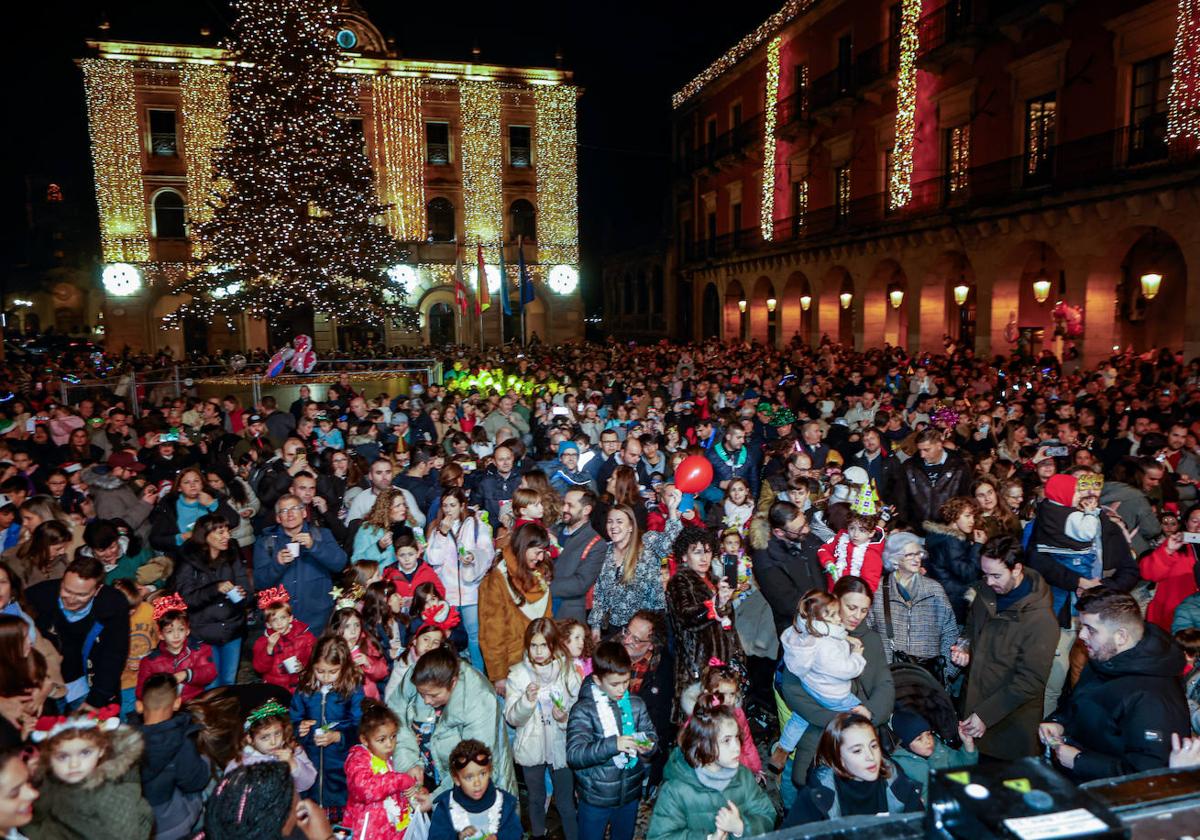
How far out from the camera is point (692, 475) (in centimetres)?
677

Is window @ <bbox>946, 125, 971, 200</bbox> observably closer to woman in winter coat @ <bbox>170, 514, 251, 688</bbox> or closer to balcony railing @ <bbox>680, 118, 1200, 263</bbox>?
balcony railing @ <bbox>680, 118, 1200, 263</bbox>

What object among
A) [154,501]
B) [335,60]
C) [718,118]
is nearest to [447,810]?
[154,501]

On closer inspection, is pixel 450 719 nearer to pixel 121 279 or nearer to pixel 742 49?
pixel 742 49

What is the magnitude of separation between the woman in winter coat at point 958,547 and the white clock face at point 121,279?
126 ft

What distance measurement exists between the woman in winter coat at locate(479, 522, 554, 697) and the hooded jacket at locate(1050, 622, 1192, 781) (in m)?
3.18

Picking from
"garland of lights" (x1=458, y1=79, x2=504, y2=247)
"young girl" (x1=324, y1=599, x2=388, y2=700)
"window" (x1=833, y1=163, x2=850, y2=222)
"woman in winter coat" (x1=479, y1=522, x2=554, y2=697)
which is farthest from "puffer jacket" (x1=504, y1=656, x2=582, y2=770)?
"garland of lights" (x1=458, y1=79, x2=504, y2=247)

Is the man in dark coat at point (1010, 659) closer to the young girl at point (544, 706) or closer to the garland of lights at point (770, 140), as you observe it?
the young girl at point (544, 706)

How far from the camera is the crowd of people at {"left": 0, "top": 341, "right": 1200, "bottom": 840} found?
312 centimetres

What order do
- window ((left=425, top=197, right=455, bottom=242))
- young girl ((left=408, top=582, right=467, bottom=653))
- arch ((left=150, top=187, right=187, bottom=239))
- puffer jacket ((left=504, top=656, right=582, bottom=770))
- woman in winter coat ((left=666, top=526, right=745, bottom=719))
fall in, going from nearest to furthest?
1. puffer jacket ((left=504, top=656, right=582, bottom=770))
2. woman in winter coat ((left=666, top=526, right=745, bottom=719))
3. young girl ((left=408, top=582, right=467, bottom=653))
4. arch ((left=150, top=187, right=187, bottom=239))
5. window ((left=425, top=197, right=455, bottom=242))

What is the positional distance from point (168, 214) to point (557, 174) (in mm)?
19007

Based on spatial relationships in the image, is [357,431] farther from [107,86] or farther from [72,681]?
[107,86]

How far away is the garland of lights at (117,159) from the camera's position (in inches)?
1294

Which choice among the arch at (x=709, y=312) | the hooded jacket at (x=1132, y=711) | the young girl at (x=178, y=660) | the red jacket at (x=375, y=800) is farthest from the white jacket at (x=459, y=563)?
the arch at (x=709, y=312)

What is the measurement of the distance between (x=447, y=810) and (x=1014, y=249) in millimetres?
19512
